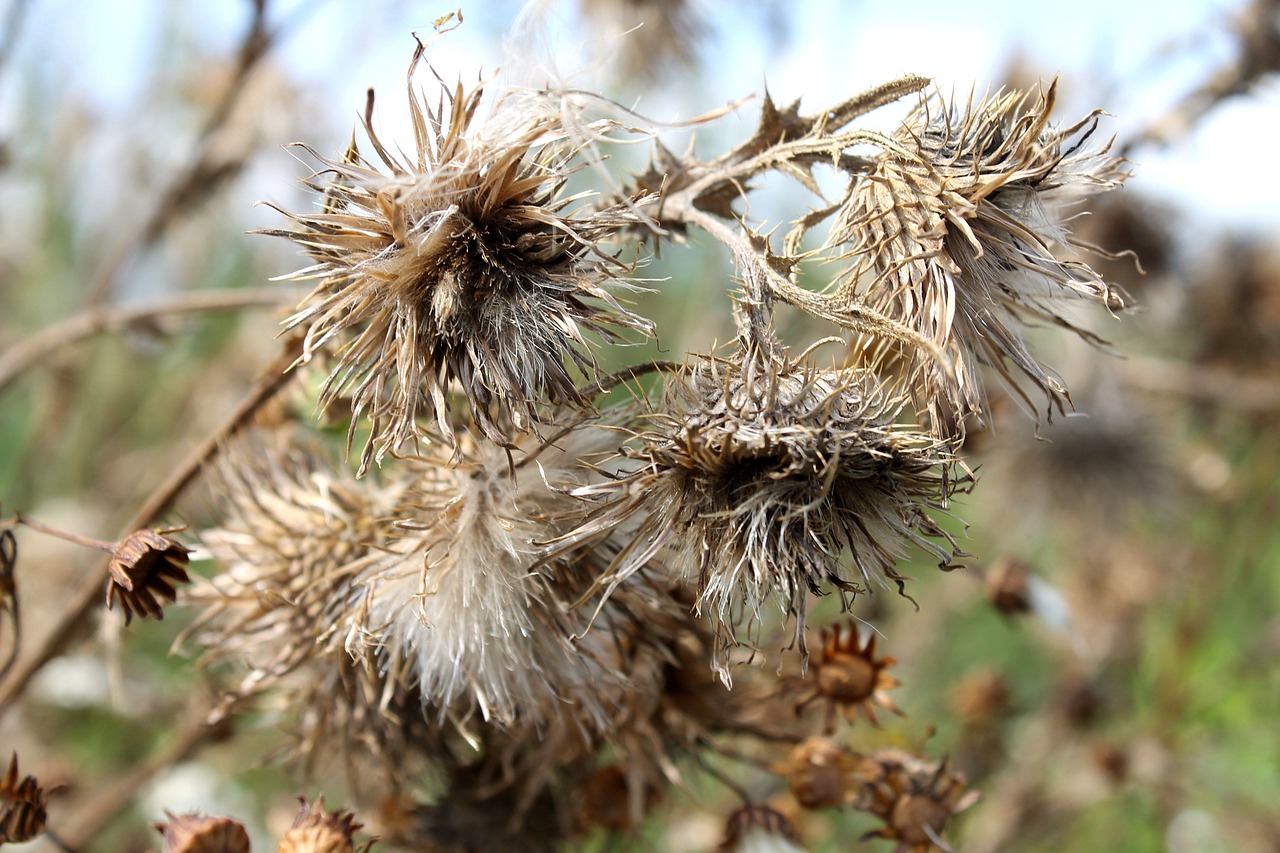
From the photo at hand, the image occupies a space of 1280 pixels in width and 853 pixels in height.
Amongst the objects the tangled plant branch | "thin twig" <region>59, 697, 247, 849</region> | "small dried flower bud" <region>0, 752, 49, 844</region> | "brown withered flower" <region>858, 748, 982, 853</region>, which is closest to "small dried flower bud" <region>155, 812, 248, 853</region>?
the tangled plant branch

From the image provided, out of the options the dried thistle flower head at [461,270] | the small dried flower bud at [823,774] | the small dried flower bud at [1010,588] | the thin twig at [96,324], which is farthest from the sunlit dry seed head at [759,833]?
the thin twig at [96,324]

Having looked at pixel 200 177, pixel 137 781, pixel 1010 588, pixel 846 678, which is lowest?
pixel 137 781

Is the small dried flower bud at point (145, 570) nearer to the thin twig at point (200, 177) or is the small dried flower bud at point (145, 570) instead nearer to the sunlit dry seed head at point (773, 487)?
the sunlit dry seed head at point (773, 487)

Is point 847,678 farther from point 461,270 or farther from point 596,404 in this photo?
point 461,270

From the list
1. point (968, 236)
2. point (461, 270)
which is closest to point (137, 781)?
point (461, 270)

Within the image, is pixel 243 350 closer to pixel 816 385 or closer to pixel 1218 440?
pixel 816 385

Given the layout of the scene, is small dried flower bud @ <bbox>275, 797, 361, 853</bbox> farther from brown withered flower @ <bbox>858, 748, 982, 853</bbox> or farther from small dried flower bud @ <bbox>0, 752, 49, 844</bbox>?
brown withered flower @ <bbox>858, 748, 982, 853</bbox>
